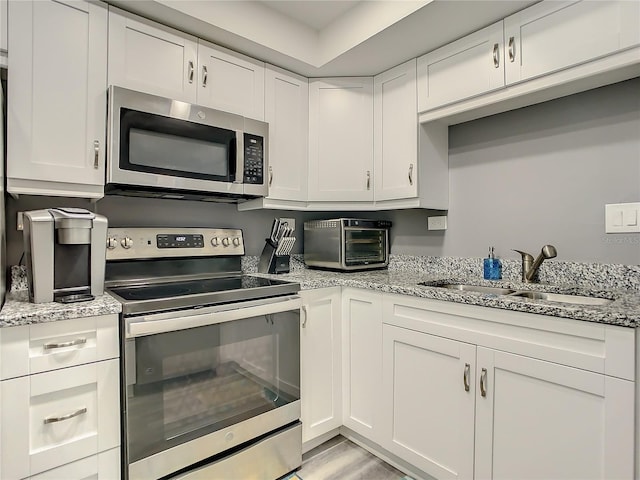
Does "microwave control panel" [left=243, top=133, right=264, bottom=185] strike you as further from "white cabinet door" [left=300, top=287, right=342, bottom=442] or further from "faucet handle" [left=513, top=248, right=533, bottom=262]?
"faucet handle" [left=513, top=248, right=533, bottom=262]

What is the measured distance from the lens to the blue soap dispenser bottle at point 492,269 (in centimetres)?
190

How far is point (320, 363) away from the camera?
6.07 feet

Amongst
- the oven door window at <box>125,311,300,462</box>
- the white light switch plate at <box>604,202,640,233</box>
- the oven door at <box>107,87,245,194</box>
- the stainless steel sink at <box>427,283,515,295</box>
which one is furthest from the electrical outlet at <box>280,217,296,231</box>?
the white light switch plate at <box>604,202,640,233</box>

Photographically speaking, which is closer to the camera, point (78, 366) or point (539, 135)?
point (78, 366)

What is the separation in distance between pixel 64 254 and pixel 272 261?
1.06 m

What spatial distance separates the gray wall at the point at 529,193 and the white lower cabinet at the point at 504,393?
68 cm

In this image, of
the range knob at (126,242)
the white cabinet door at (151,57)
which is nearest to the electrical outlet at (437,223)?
the white cabinet door at (151,57)

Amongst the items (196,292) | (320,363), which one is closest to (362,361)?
(320,363)

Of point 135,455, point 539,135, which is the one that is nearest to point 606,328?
point 539,135

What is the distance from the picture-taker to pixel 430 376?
154 cm

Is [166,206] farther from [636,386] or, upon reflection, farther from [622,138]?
[622,138]

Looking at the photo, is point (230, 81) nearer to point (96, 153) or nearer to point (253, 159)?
point (253, 159)

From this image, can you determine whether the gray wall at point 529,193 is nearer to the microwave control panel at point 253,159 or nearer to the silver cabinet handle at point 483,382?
the microwave control panel at point 253,159

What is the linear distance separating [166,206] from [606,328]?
1.96m
